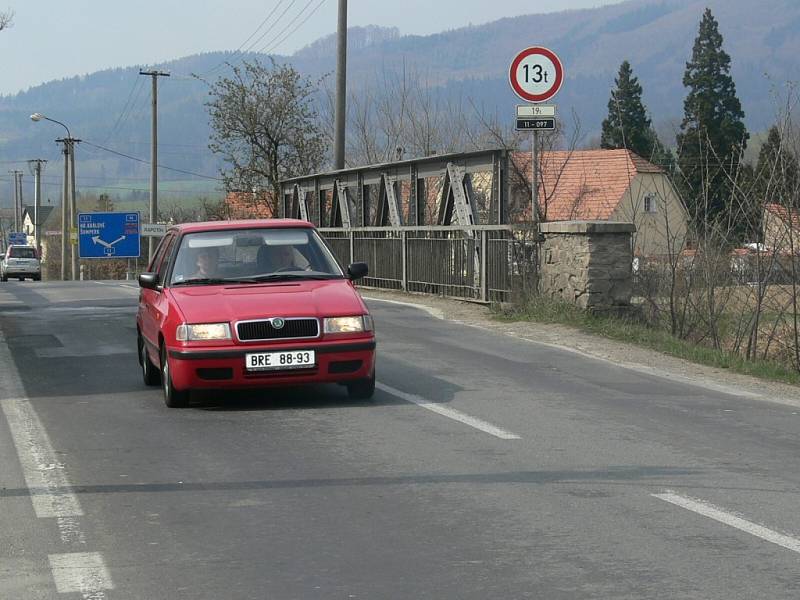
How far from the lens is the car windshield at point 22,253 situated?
72.0 m

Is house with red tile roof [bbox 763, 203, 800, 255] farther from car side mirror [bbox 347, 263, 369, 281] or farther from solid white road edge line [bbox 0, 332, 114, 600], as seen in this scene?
solid white road edge line [bbox 0, 332, 114, 600]

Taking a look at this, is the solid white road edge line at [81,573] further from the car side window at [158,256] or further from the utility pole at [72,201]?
the utility pole at [72,201]

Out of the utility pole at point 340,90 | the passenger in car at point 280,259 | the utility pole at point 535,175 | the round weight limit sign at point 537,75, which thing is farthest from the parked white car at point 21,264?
the passenger in car at point 280,259

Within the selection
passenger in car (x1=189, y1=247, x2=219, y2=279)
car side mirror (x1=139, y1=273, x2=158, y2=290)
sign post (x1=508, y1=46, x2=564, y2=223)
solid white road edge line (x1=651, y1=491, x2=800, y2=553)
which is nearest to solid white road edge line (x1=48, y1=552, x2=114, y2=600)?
solid white road edge line (x1=651, y1=491, x2=800, y2=553)

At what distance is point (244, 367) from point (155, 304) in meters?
1.63

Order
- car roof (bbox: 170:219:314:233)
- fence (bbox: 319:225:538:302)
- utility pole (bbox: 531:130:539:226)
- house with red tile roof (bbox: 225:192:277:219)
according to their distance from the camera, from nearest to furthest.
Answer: car roof (bbox: 170:219:314:233), utility pole (bbox: 531:130:539:226), fence (bbox: 319:225:538:302), house with red tile roof (bbox: 225:192:277:219)

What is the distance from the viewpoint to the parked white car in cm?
7100

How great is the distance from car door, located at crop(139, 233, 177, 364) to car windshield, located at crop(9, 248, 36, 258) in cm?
6244

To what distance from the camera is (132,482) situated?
24.2 feet

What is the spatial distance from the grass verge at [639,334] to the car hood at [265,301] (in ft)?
16.0

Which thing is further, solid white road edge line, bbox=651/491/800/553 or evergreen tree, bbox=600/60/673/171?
evergreen tree, bbox=600/60/673/171

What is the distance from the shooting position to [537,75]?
18438 mm

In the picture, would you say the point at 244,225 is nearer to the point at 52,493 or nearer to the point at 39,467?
the point at 39,467

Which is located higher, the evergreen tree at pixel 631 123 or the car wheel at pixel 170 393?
the evergreen tree at pixel 631 123
